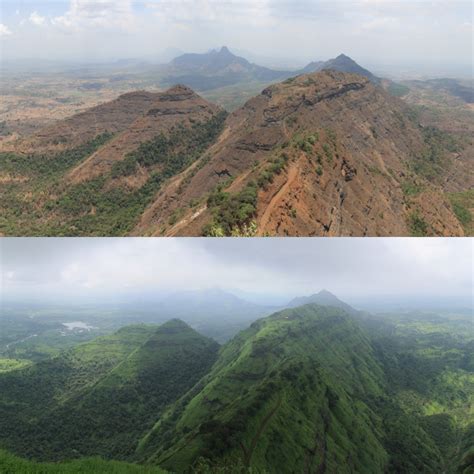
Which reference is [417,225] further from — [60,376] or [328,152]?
[60,376]

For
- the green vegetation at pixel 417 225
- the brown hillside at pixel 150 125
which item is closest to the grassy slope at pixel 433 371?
the green vegetation at pixel 417 225

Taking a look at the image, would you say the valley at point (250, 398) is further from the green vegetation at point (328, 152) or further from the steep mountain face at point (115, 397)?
the green vegetation at point (328, 152)

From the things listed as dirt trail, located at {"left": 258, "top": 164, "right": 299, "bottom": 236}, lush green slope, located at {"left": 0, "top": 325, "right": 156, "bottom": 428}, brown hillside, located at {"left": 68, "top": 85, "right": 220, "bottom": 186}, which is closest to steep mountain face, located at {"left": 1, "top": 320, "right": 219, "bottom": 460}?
lush green slope, located at {"left": 0, "top": 325, "right": 156, "bottom": 428}

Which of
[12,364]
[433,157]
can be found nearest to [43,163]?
[12,364]

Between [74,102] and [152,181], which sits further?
[74,102]

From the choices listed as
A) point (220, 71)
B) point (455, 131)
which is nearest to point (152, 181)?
point (455, 131)

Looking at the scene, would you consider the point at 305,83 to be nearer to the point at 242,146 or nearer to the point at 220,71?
the point at 242,146
